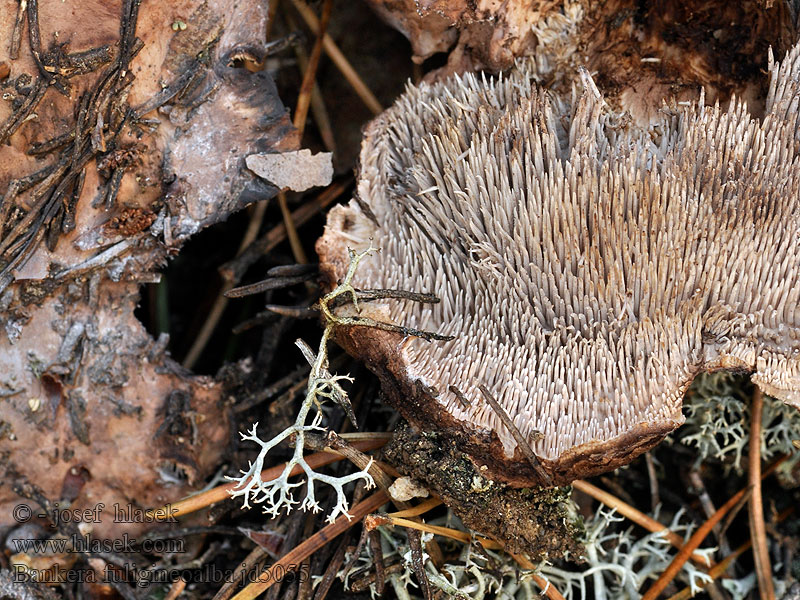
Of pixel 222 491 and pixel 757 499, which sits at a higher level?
pixel 222 491

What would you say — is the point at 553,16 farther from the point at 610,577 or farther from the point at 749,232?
the point at 610,577

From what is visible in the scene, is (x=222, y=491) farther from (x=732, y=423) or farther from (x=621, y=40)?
(x=621, y=40)

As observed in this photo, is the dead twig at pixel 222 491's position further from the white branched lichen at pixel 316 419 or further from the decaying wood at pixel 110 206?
the white branched lichen at pixel 316 419

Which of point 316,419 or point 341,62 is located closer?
→ point 316,419

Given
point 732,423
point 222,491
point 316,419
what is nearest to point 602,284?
point 316,419

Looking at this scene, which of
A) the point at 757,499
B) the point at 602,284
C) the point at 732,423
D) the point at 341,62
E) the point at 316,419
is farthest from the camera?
the point at 341,62

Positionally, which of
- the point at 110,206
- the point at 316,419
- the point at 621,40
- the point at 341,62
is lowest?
the point at 316,419

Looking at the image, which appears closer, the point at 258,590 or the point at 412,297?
the point at 412,297

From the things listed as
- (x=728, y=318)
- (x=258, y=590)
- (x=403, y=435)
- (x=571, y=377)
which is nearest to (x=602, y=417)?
(x=571, y=377)
